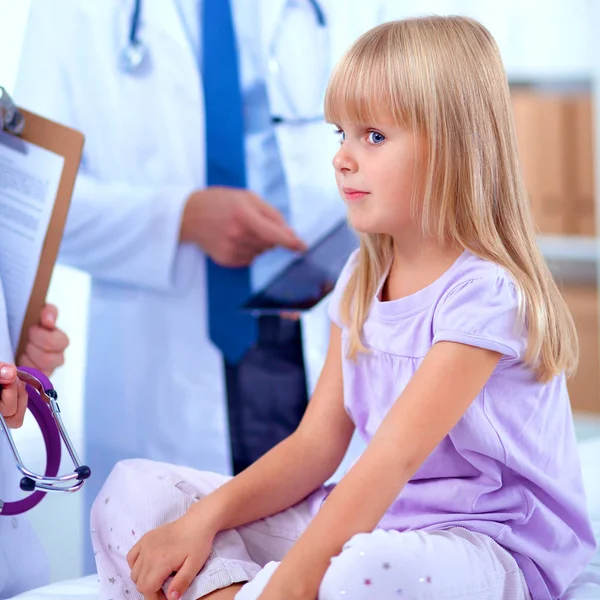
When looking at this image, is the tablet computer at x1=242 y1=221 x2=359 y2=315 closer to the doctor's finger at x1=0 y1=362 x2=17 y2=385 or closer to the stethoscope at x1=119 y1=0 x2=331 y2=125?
the stethoscope at x1=119 y1=0 x2=331 y2=125

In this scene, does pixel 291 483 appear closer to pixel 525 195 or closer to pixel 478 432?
pixel 478 432

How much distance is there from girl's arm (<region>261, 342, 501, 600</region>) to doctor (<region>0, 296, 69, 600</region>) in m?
0.40

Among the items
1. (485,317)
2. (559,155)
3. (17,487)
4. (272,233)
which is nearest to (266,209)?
(272,233)

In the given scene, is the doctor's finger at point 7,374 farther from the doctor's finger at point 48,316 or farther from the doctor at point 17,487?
the doctor's finger at point 48,316

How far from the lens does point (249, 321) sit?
1.63 m

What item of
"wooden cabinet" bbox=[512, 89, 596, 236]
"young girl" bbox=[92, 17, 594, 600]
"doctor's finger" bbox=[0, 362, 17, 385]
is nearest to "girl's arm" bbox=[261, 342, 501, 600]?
"young girl" bbox=[92, 17, 594, 600]

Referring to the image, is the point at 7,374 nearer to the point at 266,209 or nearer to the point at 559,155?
the point at 266,209

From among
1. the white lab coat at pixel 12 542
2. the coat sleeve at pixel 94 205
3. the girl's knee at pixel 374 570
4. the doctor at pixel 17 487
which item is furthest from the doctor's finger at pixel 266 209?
the girl's knee at pixel 374 570

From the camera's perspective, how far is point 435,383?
2.91ft

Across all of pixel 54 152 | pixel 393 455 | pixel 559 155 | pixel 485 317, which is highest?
pixel 54 152

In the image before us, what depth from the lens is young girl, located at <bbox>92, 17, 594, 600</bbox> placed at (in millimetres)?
888

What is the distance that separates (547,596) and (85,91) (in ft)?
3.29

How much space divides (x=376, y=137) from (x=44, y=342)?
20.9 inches

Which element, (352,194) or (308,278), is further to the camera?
(308,278)
